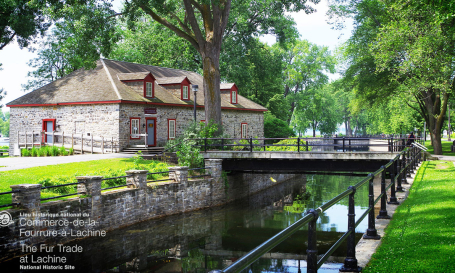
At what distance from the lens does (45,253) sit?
12586 millimetres

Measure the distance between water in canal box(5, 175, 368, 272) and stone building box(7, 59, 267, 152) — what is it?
36.3 feet

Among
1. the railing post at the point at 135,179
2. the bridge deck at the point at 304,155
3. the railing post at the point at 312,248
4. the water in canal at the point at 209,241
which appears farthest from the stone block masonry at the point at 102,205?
the railing post at the point at 312,248

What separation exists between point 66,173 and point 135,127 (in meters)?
11.9

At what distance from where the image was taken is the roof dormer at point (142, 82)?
31.6m

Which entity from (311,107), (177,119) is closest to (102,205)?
(177,119)

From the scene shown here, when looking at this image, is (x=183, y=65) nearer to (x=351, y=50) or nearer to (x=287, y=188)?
(x=351, y=50)

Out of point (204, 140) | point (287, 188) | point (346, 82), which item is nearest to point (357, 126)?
point (346, 82)

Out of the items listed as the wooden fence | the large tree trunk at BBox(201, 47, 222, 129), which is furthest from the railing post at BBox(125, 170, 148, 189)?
the wooden fence

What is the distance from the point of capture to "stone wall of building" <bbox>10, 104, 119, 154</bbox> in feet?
95.7

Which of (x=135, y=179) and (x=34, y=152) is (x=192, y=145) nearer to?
(x=135, y=179)

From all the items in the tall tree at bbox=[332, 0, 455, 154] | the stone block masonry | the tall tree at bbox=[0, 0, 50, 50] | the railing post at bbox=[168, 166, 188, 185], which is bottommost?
the stone block masonry

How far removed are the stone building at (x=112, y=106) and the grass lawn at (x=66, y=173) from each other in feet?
20.6

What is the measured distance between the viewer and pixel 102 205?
1530 cm

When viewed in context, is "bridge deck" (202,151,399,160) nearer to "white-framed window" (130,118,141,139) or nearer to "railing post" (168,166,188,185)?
"railing post" (168,166,188,185)
